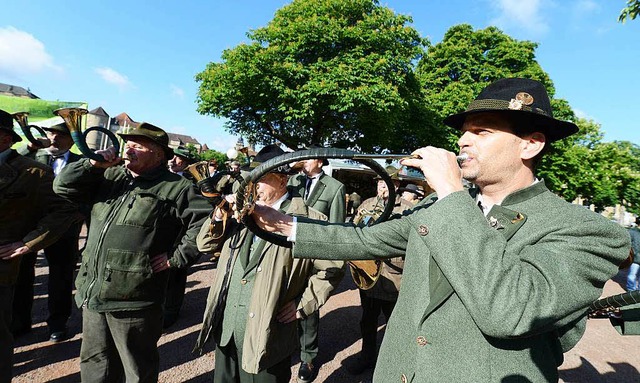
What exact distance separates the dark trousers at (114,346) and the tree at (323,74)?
1589 cm

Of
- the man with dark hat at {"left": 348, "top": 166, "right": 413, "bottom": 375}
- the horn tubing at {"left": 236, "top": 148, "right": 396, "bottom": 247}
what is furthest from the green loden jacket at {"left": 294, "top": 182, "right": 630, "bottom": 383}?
the man with dark hat at {"left": 348, "top": 166, "right": 413, "bottom": 375}

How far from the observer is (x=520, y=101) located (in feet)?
5.14

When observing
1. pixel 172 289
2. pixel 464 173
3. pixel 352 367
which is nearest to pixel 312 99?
pixel 172 289

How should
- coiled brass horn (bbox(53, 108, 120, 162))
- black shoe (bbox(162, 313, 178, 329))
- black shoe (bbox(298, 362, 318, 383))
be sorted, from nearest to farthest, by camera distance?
1. coiled brass horn (bbox(53, 108, 120, 162))
2. black shoe (bbox(298, 362, 318, 383))
3. black shoe (bbox(162, 313, 178, 329))

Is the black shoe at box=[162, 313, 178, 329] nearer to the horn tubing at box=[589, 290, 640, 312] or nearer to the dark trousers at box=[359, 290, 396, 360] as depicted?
the dark trousers at box=[359, 290, 396, 360]

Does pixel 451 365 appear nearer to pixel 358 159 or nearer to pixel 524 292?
pixel 524 292

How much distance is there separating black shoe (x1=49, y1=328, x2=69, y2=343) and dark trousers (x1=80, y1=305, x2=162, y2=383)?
6.61 ft

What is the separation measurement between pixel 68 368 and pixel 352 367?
3586 mm

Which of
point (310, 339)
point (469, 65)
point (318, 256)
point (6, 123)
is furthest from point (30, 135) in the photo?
point (469, 65)

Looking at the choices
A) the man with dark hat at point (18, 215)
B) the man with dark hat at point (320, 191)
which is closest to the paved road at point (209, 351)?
the man with dark hat at point (18, 215)

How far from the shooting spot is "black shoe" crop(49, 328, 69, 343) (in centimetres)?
466

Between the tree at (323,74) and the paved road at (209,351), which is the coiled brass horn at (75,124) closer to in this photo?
the paved road at (209,351)

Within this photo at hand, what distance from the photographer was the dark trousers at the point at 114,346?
3.14 meters

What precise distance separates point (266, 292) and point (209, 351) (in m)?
2.81
